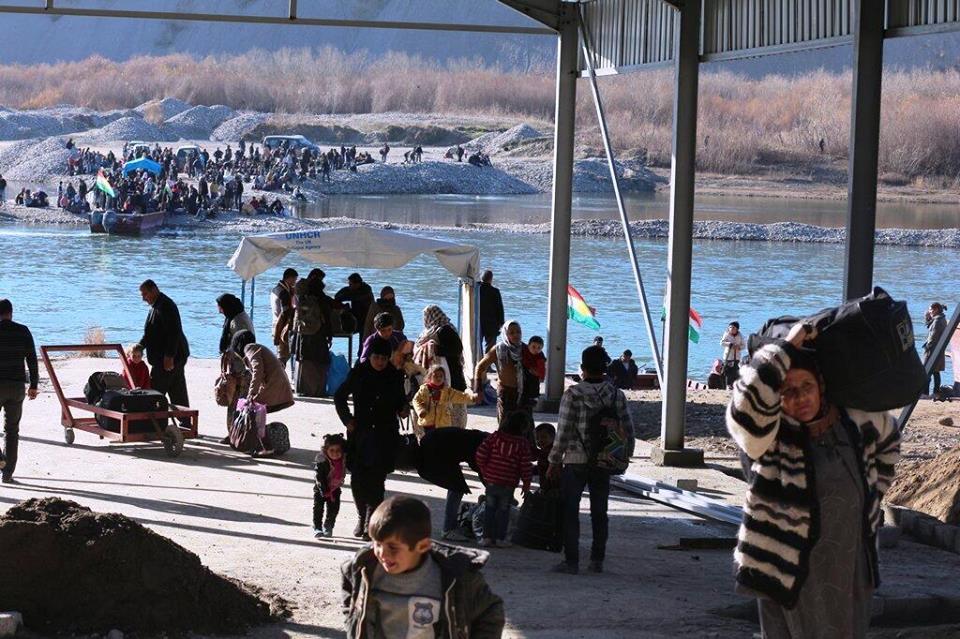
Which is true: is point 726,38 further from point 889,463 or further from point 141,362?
point 889,463

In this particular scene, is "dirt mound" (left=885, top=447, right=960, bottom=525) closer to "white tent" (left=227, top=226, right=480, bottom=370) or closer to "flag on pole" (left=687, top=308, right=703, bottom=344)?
"white tent" (left=227, top=226, right=480, bottom=370)

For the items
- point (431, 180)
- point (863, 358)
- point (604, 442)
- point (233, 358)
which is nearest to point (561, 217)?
point (233, 358)

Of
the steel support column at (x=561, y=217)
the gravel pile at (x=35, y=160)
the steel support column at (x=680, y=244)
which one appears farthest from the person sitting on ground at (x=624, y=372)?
the gravel pile at (x=35, y=160)

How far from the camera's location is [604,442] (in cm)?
830

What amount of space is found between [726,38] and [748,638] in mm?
6691

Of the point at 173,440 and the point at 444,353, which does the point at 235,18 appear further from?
the point at 173,440

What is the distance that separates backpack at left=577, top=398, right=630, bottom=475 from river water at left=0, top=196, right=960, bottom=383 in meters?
23.9

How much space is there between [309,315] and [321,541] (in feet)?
23.3

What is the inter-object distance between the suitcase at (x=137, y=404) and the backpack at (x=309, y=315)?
11.8 feet

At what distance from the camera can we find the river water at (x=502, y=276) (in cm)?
4194

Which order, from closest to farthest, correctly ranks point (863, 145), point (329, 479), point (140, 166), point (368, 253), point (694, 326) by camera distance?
point (329, 479) → point (863, 145) → point (368, 253) → point (694, 326) → point (140, 166)

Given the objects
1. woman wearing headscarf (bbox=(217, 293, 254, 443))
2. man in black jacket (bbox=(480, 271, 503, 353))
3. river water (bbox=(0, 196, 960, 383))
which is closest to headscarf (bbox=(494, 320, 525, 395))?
→ woman wearing headscarf (bbox=(217, 293, 254, 443))

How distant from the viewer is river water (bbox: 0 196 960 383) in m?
41.9

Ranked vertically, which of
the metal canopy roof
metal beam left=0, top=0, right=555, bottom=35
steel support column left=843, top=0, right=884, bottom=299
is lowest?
steel support column left=843, top=0, right=884, bottom=299
